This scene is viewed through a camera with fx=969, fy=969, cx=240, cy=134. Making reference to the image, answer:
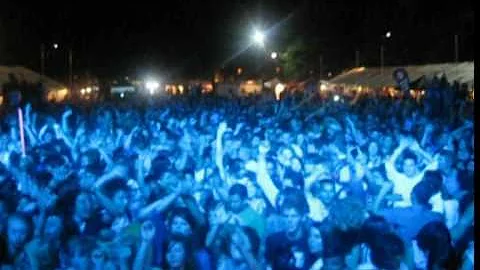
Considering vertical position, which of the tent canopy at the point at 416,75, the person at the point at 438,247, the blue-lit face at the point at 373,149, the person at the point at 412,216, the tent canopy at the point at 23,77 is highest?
the tent canopy at the point at 23,77

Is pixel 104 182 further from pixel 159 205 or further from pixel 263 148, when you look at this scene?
pixel 263 148

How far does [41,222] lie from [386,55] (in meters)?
53.7

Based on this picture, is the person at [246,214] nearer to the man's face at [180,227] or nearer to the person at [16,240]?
the man's face at [180,227]

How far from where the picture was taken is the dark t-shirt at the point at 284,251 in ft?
18.8

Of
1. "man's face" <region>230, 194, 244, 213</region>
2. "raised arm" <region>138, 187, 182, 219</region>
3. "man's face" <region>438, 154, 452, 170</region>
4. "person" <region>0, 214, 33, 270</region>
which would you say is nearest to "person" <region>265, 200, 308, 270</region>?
"man's face" <region>230, 194, 244, 213</region>

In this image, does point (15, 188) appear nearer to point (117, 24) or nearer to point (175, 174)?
point (175, 174)

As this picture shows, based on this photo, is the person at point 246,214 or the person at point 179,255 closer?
the person at point 179,255

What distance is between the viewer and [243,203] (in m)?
6.78

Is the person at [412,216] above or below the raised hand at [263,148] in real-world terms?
below

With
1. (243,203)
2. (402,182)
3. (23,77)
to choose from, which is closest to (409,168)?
(402,182)

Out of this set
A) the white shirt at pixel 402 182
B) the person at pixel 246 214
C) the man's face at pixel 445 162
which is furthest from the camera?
the man's face at pixel 445 162

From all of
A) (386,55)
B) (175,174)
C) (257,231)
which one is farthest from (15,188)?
(386,55)

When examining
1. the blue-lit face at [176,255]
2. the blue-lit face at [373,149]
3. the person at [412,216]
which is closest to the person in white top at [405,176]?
the person at [412,216]

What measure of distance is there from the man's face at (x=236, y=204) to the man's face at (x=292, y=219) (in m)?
0.39
